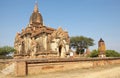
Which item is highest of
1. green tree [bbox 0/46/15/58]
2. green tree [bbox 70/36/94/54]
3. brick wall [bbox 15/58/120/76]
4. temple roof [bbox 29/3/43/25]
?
temple roof [bbox 29/3/43/25]

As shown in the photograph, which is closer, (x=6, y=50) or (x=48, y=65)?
(x=48, y=65)

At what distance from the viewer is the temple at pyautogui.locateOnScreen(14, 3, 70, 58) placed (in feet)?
119

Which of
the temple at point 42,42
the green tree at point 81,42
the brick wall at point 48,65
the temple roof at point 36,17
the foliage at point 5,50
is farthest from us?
the green tree at point 81,42

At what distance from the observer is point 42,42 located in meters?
37.1

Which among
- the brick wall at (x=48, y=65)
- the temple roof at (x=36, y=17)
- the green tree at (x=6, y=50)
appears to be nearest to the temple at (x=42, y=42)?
the temple roof at (x=36, y=17)

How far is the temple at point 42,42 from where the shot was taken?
1433 inches

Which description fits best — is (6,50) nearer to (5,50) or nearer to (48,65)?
(5,50)

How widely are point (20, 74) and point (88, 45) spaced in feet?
176

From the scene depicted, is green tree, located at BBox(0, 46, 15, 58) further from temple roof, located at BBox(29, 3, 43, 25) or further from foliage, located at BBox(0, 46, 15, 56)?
temple roof, located at BBox(29, 3, 43, 25)

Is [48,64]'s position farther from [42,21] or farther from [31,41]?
[42,21]

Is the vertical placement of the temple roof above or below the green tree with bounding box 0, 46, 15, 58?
above

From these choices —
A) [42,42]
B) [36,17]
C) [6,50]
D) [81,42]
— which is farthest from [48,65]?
[81,42]

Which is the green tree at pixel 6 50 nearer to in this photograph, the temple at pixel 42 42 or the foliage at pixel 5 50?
the foliage at pixel 5 50

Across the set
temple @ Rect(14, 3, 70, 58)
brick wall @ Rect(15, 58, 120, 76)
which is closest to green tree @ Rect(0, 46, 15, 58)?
temple @ Rect(14, 3, 70, 58)
